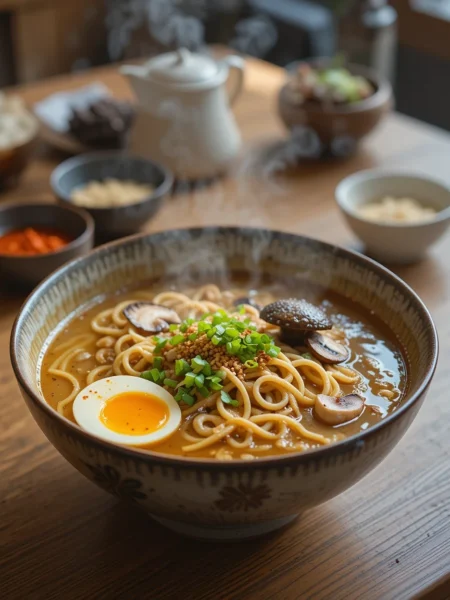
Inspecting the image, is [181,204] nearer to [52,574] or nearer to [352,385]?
[352,385]

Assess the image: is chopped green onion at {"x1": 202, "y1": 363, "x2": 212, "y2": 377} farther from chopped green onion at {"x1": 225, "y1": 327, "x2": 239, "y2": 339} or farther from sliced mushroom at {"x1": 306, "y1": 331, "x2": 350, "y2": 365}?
sliced mushroom at {"x1": 306, "y1": 331, "x2": 350, "y2": 365}

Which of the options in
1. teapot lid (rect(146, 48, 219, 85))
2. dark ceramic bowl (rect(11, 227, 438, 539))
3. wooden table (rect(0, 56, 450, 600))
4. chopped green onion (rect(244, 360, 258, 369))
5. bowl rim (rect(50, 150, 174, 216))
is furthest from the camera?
teapot lid (rect(146, 48, 219, 85))

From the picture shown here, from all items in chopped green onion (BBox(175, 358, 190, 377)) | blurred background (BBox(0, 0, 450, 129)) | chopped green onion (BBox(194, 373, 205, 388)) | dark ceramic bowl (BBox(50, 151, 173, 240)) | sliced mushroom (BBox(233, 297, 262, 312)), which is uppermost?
chopped green onion (BBox(175, 358, 190, 377))

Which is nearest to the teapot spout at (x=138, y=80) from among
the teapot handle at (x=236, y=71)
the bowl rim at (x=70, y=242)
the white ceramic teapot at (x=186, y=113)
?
the white ceramic teapot at (x=186, y=113)

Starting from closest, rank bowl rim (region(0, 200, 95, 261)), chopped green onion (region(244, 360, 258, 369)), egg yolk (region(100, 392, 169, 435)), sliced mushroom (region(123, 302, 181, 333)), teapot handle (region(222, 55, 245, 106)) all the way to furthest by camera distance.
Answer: egg yolk (region(100, 392, 169, 435)), chopped green onion (region(244, 360, 258, 369)), sliced mushroom (region(123, 302, 181, 333)), bowl rim (region(0, 200, 95, 261)), teapot handle (region(222, 55, 245, 106))

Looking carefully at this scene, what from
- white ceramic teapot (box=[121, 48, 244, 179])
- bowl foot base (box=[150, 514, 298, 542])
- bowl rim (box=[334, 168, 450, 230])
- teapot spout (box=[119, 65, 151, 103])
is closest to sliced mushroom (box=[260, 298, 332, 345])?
bowl foot base (box=[150, 514, 298, 542])

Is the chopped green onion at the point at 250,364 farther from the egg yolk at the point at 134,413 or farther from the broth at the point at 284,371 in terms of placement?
the egg yolk at the point at 134,413

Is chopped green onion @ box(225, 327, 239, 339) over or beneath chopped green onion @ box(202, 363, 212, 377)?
over

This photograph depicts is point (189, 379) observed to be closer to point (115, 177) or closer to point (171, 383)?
point (171, 383)
